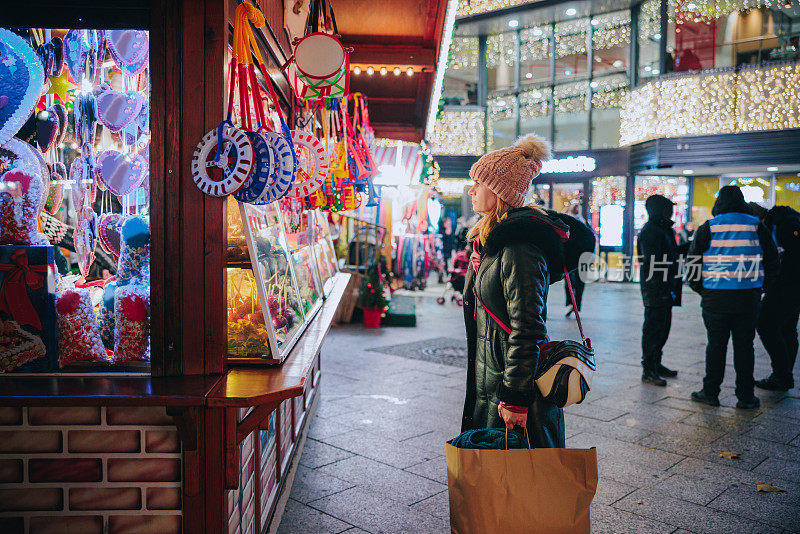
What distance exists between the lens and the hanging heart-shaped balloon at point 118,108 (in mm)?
3010

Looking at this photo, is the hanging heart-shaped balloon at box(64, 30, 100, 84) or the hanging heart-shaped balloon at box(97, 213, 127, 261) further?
the hanging heart-shaped balloon at box(97, 213, 127, 261)

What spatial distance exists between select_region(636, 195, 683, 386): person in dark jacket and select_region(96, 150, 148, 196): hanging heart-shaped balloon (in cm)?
515

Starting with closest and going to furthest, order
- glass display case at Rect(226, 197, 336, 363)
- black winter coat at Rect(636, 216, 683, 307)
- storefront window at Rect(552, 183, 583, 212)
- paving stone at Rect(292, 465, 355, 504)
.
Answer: glass display case at Rect(226, 197, 336, 363)
paving stone at Rect(292, 465, 355, 504)
black winter coat at Rect(636, 216, 683, 307)
storefront window at Rect(552, 183, 583, 212)

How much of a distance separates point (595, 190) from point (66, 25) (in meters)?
19.2

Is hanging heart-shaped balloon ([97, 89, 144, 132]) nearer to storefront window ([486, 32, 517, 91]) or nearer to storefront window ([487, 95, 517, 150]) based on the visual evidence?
storefront window ([487, 95, 517, 150])

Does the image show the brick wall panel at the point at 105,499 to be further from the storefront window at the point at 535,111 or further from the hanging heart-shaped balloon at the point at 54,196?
the storefront window at the point at 535,111

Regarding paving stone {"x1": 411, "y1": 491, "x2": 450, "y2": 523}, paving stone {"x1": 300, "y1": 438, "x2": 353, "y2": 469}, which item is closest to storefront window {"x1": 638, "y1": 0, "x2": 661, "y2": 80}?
paving stone {"x1": 300, "y1": 438, "x2": 353, "y2": 469}

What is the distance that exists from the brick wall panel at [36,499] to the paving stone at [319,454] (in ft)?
6.68

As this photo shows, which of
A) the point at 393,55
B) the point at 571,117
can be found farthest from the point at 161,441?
the point at 571,117

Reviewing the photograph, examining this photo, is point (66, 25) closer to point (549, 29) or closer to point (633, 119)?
point (633, 119)

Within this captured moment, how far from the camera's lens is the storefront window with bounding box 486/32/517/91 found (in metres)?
21.6

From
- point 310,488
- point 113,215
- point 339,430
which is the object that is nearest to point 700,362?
point 339,430

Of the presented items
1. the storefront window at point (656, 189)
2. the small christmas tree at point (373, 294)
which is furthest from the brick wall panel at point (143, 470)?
the storefront window at point (656, 189)

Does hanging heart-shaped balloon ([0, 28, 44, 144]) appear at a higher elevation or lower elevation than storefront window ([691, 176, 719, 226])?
lower
